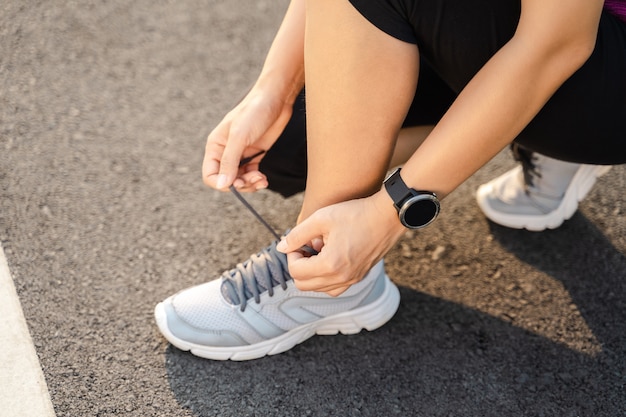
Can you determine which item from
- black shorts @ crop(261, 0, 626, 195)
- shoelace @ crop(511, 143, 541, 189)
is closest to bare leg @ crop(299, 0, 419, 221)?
black shorts @ crop(261, 0, 626, 195)

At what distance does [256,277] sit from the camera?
1.31 metres

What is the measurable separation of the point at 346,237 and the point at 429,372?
0.41 metres

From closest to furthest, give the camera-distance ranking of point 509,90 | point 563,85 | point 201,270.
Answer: point 509,90 < point 563,85 < point 201,270

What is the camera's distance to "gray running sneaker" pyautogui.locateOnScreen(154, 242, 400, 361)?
130 centimetres

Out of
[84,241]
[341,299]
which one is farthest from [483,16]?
[84,241]

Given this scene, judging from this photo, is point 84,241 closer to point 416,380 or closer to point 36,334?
point 36,334

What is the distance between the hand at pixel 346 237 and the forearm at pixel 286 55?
34cm

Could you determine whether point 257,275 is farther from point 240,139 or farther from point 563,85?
point 563,85

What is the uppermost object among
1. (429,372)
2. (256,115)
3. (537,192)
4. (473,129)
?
(473,129)

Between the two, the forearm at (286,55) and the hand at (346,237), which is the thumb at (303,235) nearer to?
the hand at (346,237)

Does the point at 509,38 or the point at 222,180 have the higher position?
the point at 509,38

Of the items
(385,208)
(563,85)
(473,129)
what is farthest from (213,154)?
(563,85)

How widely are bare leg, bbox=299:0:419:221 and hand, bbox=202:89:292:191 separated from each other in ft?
0.59

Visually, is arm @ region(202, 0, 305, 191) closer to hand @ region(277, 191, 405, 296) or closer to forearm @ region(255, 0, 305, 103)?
forearm @ region(255, 0, 305, 103)
